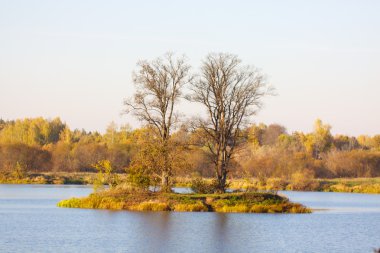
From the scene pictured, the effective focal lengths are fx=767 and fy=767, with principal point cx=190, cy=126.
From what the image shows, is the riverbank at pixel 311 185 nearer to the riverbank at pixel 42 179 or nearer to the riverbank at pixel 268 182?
the riverbank at pixel 268 182

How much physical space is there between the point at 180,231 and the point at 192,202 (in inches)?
448

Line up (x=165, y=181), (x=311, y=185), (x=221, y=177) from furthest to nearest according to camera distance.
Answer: (x=311, y=185), (x=221, y=177), (x=165, y=181)

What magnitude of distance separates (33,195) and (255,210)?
26.7 meters

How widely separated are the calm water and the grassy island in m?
1.71

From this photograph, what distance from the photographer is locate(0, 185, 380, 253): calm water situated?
35.2 metres

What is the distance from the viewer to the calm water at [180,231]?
3525 centimetres

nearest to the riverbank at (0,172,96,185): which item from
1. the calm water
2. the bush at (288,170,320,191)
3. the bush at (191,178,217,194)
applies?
the bush at (288,170,320,191)

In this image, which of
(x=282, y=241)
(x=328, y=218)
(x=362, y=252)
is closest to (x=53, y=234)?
(x=282, y=241)

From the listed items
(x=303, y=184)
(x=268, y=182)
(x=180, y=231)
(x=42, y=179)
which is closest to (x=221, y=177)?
(x=180, y=231)

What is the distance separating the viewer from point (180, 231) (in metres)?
40.9

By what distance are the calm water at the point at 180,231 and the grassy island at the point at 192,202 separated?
1.71m

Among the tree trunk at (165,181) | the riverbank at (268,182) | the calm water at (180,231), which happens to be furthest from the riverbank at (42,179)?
the calm water at (180,231)

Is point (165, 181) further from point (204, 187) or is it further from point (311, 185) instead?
point (311, 185)

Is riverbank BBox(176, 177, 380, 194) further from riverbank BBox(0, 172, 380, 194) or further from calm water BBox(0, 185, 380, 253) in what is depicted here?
calm water BBox(0, 185, 380, 253)
